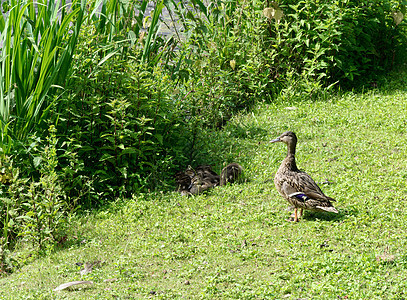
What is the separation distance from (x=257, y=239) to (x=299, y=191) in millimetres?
724

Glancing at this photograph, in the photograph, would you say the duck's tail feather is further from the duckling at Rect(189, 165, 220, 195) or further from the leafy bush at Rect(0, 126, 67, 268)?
the leafy bush at Rect(0, 126, 67, 268)

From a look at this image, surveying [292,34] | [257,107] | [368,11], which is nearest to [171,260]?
[257,107]

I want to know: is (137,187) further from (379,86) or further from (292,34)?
(379,86)

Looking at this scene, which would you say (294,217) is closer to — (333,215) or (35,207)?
(333,215)

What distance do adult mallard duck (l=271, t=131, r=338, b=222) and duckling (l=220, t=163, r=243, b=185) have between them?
1.09 meters

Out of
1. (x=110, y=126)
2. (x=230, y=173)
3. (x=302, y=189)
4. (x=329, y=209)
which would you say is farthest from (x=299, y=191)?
(x=110, y=126)

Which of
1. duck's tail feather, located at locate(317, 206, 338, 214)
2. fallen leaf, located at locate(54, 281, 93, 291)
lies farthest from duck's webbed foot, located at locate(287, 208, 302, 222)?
fallen leaf, located at locate(54, 281, 93, 291)

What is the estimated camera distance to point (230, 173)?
7355 mm

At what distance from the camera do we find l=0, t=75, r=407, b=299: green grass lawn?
4973 mm

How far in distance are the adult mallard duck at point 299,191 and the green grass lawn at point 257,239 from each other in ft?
0.80

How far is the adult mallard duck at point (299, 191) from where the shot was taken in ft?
19.3

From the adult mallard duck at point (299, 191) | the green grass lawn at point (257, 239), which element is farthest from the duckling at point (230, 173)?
the adult mallard duck at point (299, 191)

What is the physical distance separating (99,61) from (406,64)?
675 cm

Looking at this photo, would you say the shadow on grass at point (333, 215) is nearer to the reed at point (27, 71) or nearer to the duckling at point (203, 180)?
the duckling at point (203, 180)
